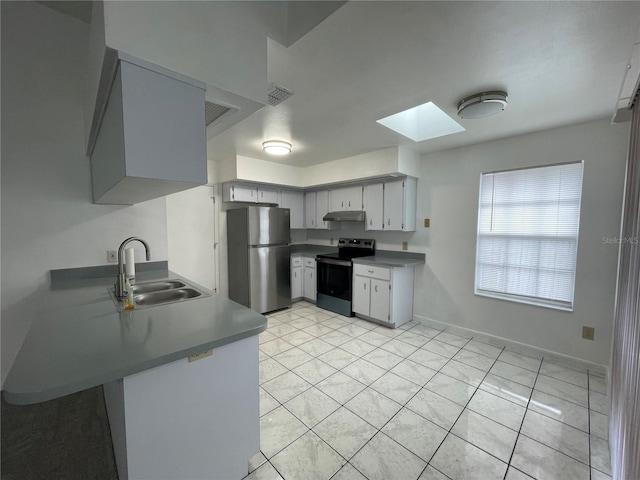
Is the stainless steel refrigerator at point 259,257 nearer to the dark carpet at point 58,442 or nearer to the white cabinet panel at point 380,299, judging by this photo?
the white cabinet panel at point 380,299

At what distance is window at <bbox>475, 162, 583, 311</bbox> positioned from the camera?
8.77ft

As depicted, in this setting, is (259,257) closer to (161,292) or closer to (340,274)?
(340,274)

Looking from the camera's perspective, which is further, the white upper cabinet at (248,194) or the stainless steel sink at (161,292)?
the white upper cabinet at (248,194)

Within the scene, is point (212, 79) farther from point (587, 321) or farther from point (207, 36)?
point (587, 321)

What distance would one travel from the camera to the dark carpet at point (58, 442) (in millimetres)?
1374

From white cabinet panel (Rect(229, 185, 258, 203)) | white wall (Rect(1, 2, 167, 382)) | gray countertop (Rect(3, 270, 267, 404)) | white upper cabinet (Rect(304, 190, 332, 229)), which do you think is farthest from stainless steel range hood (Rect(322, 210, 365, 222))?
white wall (Rect(1, 2, 167, 382))

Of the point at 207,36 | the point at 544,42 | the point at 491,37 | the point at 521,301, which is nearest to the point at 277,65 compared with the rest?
the point at 207,36

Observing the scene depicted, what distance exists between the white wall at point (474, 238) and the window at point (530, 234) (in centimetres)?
9

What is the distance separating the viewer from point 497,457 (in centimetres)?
160

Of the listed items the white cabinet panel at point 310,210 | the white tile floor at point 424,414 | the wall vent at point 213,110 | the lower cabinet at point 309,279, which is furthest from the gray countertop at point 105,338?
the white cabinet panel at point 310,210

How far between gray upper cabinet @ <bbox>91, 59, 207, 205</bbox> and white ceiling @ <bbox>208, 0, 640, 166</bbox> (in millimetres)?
670

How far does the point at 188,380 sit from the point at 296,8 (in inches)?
75.5

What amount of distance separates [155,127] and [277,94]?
3.91 feet

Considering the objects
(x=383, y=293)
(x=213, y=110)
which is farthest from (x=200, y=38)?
(x=383, y=293)
